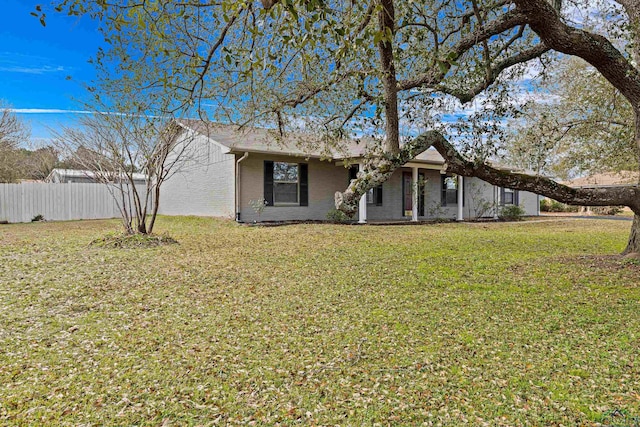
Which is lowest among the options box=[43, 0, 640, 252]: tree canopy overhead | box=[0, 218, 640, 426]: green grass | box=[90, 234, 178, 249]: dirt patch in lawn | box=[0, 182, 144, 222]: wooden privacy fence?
box=[0, 218, 640, 426]: green grass

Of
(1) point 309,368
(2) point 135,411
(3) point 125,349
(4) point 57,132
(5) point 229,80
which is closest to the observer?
(2) point 135,411

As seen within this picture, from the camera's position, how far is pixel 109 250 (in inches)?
316

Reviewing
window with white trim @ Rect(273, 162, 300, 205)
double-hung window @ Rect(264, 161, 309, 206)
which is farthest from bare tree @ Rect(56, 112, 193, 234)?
window with white trim @ Rect(273, 162, 300, 205)

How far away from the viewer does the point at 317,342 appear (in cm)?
346

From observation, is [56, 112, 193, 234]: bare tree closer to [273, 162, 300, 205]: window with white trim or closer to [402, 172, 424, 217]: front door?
[273, 162, 300, 205]: window with white trim

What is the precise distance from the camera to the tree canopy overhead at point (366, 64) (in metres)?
4.05

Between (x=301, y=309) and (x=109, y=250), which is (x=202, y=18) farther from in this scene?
(x=109, y=250)

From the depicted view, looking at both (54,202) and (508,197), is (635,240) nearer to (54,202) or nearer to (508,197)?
(508,197)

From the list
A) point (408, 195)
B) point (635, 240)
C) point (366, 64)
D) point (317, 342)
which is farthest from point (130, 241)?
point (408, 195)

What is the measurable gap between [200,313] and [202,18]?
146 inches

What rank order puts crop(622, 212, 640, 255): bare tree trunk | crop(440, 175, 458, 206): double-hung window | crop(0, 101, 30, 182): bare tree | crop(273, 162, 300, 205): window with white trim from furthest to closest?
1. crop(440, 175, 458, 206): double-hung window
2. crop(0, 101, 30, 182): bare tree
3. crop(273, 162, 300, 205): window with white trim
4. crop(622, 212, 640, 255): bare tree trunk

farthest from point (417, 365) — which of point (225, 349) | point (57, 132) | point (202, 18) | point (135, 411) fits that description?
point (57, 132)

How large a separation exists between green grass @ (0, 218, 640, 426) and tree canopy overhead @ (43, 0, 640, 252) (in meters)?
1.38

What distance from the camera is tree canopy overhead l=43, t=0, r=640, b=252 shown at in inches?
159
